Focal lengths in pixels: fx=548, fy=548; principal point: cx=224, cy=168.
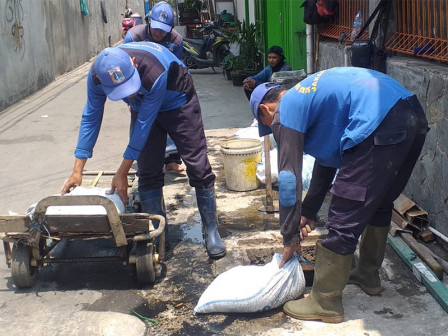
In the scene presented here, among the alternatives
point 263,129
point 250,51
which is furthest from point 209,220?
point 250,51

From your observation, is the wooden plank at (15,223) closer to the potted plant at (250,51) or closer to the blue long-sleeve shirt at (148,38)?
the blue long-sleeve shirt at (148,38)

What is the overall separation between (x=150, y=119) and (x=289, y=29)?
19.4 ft

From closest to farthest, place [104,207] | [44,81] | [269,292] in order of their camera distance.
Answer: [269,292]
[104,207]
[44,81]

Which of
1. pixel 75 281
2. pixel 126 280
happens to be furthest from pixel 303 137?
pixel 75 281

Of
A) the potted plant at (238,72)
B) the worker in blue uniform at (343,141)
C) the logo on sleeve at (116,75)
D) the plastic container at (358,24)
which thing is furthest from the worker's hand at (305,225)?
the potted plant at (238,72)

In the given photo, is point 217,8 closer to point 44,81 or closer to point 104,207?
point 44,81

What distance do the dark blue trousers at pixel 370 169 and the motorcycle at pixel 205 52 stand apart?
12.5 meters

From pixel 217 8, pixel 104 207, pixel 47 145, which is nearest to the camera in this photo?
pixel 104 207

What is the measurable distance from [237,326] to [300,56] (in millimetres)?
6181

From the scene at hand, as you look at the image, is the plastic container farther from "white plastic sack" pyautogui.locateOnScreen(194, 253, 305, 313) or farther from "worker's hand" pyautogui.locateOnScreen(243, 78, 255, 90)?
"white plastic sack" pyautogui.locateOnScreen(194, 253, 305, 313)

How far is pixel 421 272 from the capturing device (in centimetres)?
366

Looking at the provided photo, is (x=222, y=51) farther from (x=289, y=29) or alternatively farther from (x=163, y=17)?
(x=163, y=17)

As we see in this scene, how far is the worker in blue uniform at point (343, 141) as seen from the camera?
290cm

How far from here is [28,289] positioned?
153 inches
